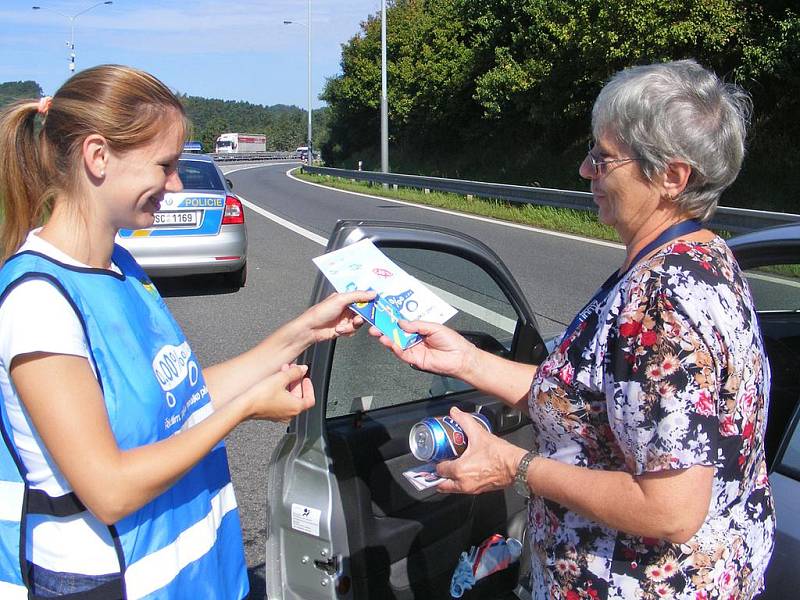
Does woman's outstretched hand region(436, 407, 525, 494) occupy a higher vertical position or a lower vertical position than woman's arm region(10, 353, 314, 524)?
lower

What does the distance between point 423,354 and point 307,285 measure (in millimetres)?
7218

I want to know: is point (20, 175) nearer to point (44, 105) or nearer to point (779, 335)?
point (44, 105)

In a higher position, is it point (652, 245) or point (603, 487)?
point (652, 245)

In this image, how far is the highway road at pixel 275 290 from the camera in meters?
4.23

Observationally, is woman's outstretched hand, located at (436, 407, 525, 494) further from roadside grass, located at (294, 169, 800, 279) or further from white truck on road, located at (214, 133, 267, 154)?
white truck on road, located at (214, 133, 267, 154)

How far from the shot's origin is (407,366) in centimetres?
236

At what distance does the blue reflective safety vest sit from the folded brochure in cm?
42

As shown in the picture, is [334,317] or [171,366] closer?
[171,366]

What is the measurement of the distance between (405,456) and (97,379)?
1.06 meters

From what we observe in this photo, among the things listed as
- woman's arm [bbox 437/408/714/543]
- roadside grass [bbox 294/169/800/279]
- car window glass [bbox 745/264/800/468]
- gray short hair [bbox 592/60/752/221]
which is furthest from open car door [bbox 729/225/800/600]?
roadside grass [bbox 294/169/800/279]

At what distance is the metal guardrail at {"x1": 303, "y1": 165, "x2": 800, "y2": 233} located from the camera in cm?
999

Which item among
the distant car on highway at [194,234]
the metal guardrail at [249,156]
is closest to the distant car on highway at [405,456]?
the distant car on highway at [194,234]

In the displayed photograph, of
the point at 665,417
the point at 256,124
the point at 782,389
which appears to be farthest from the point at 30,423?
the point at 256,124

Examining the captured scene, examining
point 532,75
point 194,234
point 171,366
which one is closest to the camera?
point 171,366
